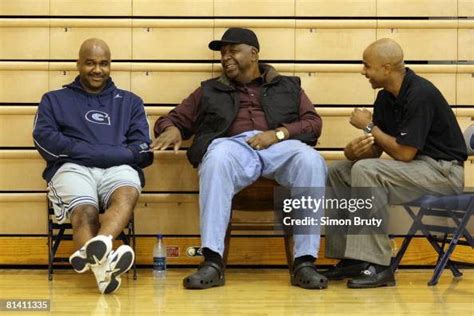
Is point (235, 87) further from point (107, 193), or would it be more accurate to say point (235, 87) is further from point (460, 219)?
point (460, 219)

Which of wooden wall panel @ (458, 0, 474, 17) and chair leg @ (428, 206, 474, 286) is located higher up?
wooden wall panel @ (458, 0, 474, 17)

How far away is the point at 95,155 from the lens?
19.9 ft

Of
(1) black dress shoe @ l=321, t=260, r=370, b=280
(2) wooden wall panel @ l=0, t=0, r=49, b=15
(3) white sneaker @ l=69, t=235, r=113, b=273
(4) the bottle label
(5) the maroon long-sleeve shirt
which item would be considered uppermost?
(2) wooden wall panel @ l=0, t=0, r=49, b=15

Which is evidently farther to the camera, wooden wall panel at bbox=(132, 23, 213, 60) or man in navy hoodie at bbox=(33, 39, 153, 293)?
wooden wall panel at bbox=(132, 23, 213, 60)

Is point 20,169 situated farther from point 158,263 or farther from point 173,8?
point 173,8

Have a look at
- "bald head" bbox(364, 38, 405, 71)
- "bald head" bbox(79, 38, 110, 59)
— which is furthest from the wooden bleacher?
"bald head" bbox(364, 38, 405, 71)

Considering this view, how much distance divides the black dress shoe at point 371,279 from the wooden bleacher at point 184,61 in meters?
1.07

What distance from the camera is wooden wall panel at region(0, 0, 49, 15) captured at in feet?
22.5

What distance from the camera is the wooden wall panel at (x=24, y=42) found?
22.5ft

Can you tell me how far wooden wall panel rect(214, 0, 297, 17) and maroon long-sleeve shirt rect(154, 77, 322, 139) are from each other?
0.63m

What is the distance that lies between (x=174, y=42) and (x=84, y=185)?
5.13 ft

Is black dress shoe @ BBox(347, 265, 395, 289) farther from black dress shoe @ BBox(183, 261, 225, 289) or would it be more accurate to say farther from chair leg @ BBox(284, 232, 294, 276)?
black dress shoe @ BBox(183, 261, 225, 289)

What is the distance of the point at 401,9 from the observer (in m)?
6.92

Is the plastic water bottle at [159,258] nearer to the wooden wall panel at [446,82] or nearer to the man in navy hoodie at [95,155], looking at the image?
the man in navy hoodie at [95,155]
